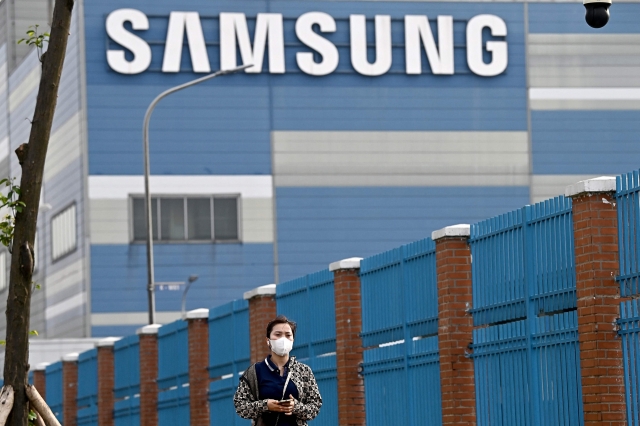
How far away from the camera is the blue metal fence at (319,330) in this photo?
18781mm

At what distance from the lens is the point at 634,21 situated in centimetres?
5716

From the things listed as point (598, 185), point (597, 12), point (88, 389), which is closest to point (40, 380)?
point (88, 389)

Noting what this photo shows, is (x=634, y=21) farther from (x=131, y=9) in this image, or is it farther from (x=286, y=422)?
(x=286, y=422)

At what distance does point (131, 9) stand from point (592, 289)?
4297 centimetres

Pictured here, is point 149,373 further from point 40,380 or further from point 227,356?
point 40,380

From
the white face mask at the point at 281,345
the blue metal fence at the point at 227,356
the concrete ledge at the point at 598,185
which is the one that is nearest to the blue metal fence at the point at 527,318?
the concrete ledge at the point at 598,185

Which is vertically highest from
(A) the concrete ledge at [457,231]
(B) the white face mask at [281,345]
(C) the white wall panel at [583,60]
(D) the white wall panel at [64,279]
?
(C) the white wall panel at [583,60]

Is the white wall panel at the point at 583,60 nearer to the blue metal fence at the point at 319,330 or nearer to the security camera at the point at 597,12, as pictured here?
the blue metal fence at the point at 319,330

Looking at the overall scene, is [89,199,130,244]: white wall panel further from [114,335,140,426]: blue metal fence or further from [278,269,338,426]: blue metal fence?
[278,269,338,426]: blue metal fence

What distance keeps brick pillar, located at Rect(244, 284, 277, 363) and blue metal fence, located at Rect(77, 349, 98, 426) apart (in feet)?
34.9

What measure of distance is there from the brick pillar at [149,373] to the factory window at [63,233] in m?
28.0

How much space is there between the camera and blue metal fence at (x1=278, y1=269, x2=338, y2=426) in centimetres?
1878

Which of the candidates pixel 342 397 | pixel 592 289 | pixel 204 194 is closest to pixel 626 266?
pixel 592 289

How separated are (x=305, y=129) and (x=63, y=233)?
393 inches
